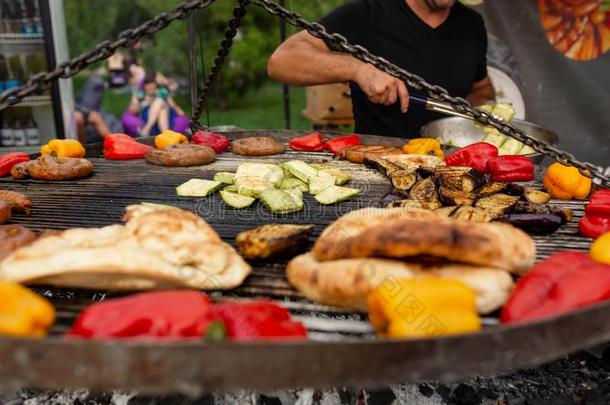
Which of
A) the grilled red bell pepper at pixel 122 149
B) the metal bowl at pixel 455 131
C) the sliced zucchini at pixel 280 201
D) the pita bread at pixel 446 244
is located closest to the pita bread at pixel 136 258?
the pita bread at pixel 446 244

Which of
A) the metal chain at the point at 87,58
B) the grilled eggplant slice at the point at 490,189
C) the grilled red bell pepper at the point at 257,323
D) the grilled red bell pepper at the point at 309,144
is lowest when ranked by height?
the grilled red bell pepper at the point at 257,323

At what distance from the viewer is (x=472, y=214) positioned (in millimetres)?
2775

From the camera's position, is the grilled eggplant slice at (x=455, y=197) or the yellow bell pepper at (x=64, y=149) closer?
the grilled eggplant slice at (x=455, y=197)

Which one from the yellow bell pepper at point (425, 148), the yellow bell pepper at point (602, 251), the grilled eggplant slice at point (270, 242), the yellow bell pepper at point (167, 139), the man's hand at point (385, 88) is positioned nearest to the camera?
the yellow bell pepper at point (602, 251)

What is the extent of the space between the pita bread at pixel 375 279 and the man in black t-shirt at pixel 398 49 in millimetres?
3490

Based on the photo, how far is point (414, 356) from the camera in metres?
1.52

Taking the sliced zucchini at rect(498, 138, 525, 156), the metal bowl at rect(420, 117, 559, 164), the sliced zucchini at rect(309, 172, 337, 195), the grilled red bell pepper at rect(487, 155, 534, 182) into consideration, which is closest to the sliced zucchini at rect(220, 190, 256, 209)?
the sliced zucchini at rect(309, 172, 337, 195)

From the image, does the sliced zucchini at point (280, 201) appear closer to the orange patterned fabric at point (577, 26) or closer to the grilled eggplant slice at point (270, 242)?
the grilled eggplant slice at point (270, 242)

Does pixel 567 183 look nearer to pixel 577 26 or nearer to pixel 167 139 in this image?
pixel 167 139

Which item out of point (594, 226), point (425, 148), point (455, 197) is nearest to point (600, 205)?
point (594, 226)

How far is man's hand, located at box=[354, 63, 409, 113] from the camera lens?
4.22 metres

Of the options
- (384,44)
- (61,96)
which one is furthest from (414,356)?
(61,96)

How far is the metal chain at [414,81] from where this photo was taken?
9.30ft

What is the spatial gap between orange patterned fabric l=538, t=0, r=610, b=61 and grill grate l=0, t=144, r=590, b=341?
4798mm
